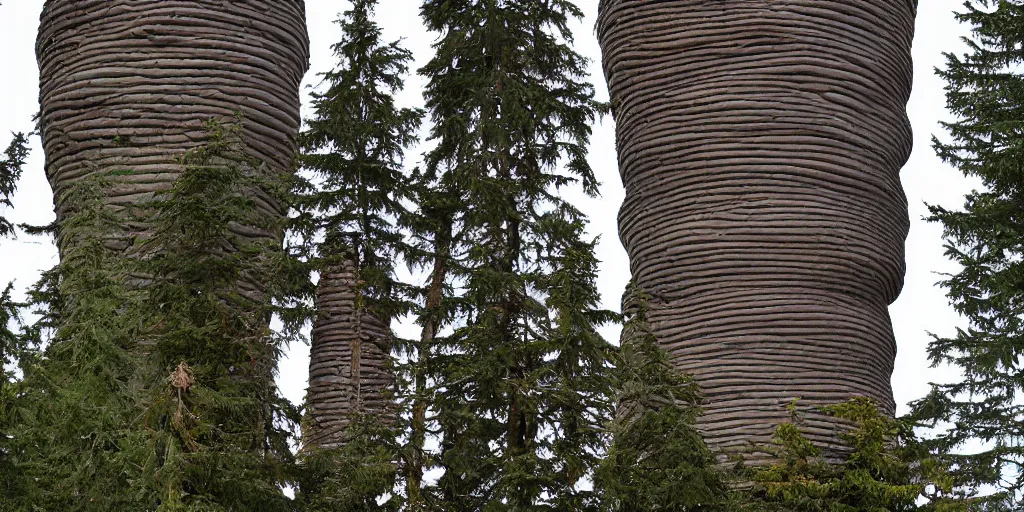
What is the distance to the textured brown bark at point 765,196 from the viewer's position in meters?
6.59

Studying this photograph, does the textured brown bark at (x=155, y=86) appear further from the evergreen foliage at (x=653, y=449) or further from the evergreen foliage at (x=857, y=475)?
the evergreen foliage at (x=857, y=475)

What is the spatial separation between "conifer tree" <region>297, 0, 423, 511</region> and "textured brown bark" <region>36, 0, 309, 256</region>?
15.2 inches

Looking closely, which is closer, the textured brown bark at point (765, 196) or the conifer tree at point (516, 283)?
the conifer tree at point (516, 283)

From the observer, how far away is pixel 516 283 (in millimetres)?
5387

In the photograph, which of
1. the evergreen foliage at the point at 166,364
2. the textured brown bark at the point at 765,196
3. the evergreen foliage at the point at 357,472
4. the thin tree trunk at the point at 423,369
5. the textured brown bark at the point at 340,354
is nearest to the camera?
the evergreen foliage at the point at 166,364

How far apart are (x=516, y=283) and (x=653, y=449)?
90 cm

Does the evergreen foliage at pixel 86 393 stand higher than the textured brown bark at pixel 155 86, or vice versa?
the textured brown bark at pixel 155 86

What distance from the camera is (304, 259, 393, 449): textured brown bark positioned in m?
6.21

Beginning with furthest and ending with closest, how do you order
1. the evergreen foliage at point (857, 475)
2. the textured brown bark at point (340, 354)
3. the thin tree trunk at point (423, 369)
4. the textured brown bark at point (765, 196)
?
the textured brown bark at point (765, 196) < the textured brown bark at point (340, 354) < the evergreen foliage at point (857, 475) < the thin tree trunk at point (423, 369)

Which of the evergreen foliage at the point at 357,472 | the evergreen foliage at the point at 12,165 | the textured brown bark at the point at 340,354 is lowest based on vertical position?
the evergreen foliage at the point at 357,472

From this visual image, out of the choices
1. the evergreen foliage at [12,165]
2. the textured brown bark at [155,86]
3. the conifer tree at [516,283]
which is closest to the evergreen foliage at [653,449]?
the conifer tree at [516,283]

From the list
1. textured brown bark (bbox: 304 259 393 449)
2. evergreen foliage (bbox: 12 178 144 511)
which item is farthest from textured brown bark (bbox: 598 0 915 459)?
evergreen foliage (bbox: 12 178 144 511)

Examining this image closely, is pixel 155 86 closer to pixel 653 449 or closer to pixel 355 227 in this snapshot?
pixel 355 227

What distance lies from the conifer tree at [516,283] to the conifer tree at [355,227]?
0.98 ft
